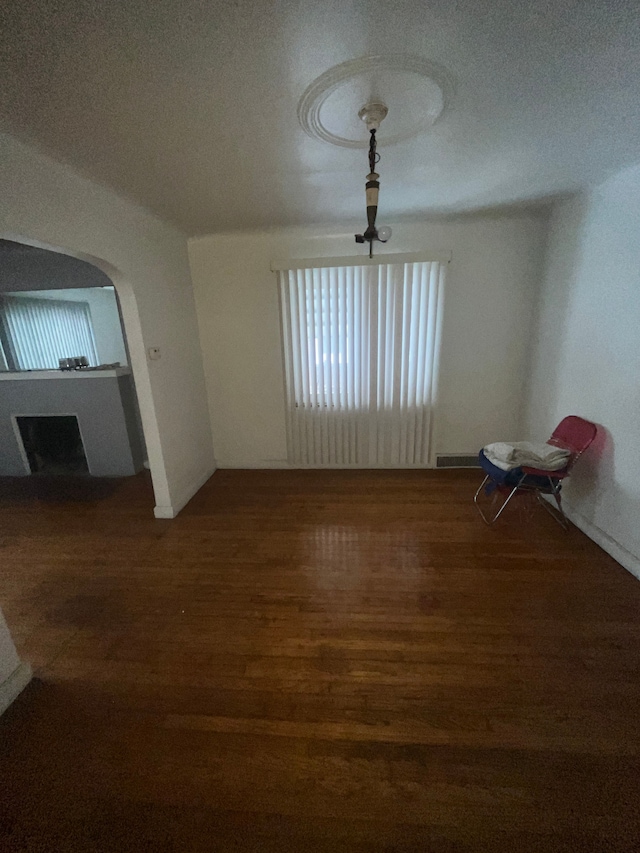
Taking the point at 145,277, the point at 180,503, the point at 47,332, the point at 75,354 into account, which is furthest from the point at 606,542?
the point at 47,332

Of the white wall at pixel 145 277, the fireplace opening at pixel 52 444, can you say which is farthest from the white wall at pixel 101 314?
the white wall at pixel 145 277

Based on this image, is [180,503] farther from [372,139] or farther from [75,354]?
[372,139]

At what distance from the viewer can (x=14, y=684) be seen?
1464 mm

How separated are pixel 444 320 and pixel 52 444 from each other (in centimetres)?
488

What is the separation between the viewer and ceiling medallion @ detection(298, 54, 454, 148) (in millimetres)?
1219

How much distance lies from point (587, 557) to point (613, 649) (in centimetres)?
77

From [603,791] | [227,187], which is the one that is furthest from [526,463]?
[227,187]

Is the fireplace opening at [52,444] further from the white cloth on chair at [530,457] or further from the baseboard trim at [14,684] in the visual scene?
the white cloth on chair at [530,457]

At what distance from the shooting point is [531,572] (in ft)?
7.01

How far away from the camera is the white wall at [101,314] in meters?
3.93

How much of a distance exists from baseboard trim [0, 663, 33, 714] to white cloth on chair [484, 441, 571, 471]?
10.1 ft

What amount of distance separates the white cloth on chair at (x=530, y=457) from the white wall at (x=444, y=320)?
3.19ft

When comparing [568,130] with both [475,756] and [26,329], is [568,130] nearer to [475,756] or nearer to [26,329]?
[475,756]

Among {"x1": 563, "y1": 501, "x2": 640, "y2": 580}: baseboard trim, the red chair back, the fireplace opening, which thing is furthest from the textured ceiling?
the fireplace opening
